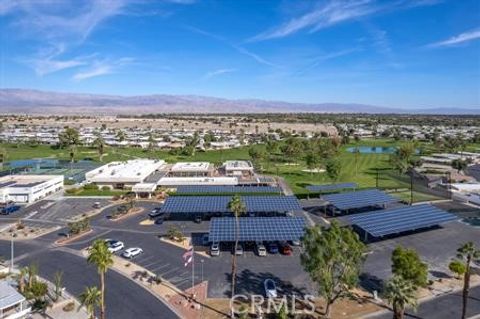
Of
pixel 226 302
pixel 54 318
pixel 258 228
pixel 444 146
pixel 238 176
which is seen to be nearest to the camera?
pixel 54 318

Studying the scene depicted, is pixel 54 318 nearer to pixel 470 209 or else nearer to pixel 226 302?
pixel 226 302

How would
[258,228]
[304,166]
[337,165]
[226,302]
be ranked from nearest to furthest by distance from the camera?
[226,302] → [258,228] → [337,165] → [304,166]

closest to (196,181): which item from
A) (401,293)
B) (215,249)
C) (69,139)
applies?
(215,249)

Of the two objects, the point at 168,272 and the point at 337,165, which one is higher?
the point at 337,165

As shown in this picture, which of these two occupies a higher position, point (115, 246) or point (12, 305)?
point (12, 305)

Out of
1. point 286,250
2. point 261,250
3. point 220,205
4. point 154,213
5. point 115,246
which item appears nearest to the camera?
point 261,250

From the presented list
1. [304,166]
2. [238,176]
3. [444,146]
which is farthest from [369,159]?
[238,176]

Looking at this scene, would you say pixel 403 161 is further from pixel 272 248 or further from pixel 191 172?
pixel 272 248

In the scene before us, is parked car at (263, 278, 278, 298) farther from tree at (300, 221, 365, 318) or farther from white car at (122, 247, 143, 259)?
white car at (122, 247, 143, 259)
